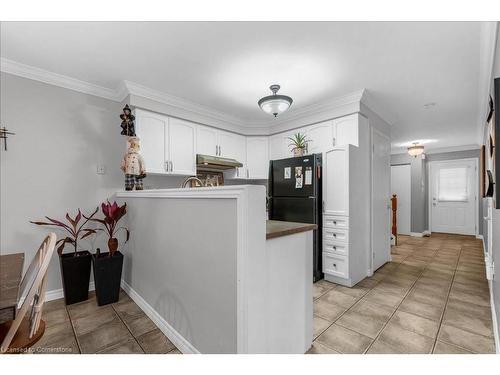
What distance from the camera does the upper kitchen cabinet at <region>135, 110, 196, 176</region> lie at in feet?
9.60

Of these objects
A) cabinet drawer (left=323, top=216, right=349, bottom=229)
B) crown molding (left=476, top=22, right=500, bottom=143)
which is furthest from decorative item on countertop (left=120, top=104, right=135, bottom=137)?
crown molding (left=476, top=22, right=500, bottom=143)

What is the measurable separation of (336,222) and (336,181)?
51 cm

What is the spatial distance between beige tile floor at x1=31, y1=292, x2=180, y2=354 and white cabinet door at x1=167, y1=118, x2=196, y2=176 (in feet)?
5.62

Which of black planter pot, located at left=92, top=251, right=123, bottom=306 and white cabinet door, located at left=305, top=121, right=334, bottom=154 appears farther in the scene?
white cabinet door, located at left=305, top=121, right=334, bottom=154

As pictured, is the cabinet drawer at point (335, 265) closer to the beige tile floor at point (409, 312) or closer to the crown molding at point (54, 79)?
the beige tile floor at point (409, 312)

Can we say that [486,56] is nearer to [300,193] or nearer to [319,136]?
[319,136]

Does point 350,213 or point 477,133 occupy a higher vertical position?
point 477,133

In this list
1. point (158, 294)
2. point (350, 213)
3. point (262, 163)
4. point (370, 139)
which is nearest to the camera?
point (158, 294)

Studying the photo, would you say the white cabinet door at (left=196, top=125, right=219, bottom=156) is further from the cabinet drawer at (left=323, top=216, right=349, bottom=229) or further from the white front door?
the white front door

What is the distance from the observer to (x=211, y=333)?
136 cm

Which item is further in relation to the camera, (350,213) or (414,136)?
(414,136)
